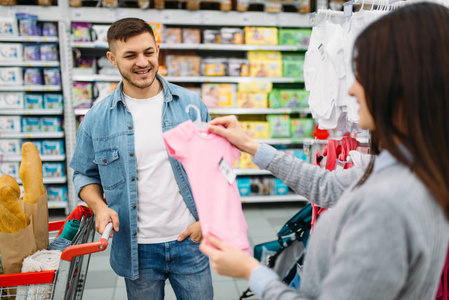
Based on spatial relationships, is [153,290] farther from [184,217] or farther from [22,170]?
[22,170]

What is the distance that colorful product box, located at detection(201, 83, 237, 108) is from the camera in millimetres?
4277

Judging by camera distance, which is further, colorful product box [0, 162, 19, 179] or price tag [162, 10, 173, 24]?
colorful product box [0, 162, 19, 179]

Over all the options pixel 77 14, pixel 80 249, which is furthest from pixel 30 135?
pixel 80 249

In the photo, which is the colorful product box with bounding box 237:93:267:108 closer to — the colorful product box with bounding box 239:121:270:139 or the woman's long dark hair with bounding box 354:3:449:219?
the colorful product box with bounding box 239:121:270:139

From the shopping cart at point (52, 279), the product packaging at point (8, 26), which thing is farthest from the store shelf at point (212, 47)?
the shopping cart at point (52, 279)

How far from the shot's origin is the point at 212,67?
4.28 m

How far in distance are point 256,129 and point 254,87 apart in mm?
519

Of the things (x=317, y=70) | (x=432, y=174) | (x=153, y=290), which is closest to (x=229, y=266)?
(x=432, y=174)

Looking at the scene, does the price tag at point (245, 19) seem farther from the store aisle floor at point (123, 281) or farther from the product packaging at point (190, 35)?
the store aisle floor at point (123, 281)

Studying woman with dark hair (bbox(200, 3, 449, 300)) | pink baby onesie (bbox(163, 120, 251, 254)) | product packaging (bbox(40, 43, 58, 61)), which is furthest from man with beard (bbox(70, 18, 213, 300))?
product packaging (bbox(40, 43, 58, 61))

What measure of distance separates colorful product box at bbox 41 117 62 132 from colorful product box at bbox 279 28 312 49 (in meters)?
2.89

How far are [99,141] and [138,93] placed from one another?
27cm

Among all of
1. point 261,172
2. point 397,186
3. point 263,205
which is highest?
point 397,186

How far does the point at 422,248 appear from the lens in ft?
1.98
